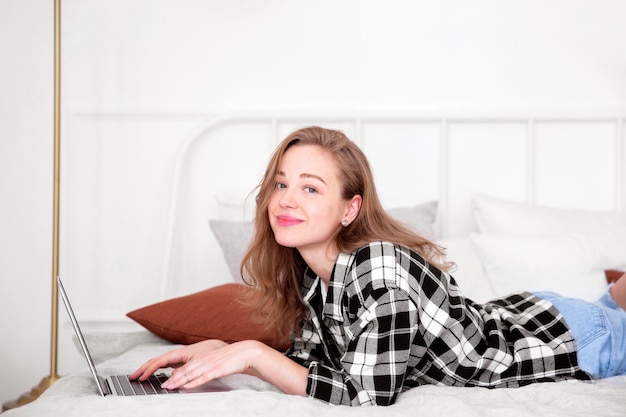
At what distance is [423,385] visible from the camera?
1468 mm

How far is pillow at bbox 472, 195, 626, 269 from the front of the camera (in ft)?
7.18

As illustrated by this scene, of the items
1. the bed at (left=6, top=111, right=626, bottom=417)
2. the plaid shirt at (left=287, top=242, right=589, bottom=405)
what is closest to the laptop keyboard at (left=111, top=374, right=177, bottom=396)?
the plaid shirt at (left=287, top=242, right=589, bottom=405)

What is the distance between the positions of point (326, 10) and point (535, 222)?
3.10 feet

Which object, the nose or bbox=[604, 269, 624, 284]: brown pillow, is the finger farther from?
→ bbox=[604, 269, 624, 284]: brown pillow

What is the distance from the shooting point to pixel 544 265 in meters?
→ 2.06

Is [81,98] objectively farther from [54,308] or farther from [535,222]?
[535,222]

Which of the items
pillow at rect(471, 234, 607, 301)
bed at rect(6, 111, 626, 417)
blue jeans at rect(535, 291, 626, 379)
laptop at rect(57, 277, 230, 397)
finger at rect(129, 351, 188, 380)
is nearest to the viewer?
laptop at rect(57, 277, 230, 397)

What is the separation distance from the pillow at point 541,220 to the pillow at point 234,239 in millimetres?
690

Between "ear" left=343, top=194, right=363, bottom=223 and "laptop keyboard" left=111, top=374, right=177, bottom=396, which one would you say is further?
"ear" left=343, top=194, right=363, bottom=223

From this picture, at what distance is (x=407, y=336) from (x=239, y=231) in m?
0.97

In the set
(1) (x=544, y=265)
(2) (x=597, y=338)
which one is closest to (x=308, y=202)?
(2) (x=597, y=338)

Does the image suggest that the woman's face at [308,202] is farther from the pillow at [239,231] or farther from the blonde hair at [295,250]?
the pillow at [239,231]

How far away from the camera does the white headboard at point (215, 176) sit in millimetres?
2545

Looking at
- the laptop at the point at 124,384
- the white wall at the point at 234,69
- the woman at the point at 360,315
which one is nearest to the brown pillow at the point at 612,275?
the woman at the point at 360,315
